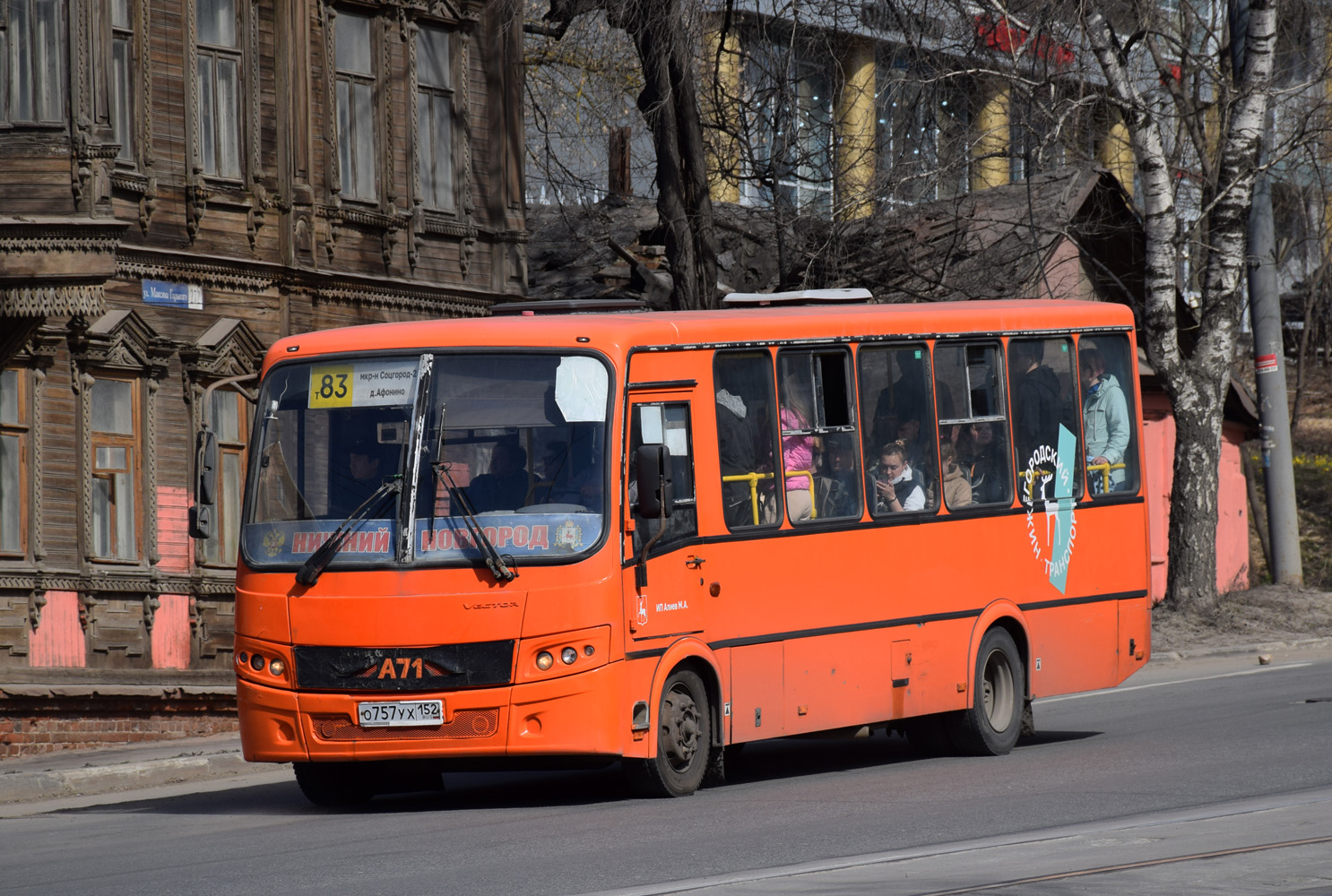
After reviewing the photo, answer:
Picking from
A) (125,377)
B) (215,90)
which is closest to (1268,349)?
(215,90)

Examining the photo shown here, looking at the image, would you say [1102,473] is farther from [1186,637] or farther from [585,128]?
[585,128]

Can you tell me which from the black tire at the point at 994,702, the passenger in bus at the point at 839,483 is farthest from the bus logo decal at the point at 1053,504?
the passenger in bus at the point at 839,483

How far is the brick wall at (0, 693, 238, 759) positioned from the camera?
17.6 metres

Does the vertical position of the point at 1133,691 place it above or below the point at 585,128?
below

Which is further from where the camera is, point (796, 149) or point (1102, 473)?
point (796, 149)

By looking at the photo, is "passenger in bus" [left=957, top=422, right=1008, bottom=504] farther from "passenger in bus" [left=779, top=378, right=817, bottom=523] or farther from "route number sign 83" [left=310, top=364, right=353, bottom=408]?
"route number sign 83" [left=310, top=364, right=353, bottom=408]

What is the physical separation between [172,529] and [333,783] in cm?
903

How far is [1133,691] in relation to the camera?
18.7 meters

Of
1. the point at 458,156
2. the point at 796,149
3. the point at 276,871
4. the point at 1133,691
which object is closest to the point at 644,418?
the point at 276,871

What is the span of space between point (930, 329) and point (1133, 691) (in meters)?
6.46

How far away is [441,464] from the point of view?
1108cm

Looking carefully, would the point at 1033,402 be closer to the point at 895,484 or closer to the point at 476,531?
the point at 895,484

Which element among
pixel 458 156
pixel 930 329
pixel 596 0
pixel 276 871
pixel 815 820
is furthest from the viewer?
→ pixel 458 156

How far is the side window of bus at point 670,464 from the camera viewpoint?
1116cm
